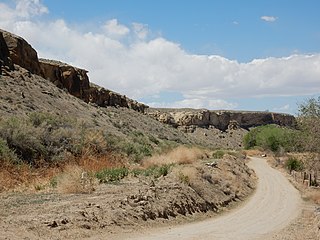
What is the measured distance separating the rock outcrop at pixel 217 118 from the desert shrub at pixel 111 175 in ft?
257

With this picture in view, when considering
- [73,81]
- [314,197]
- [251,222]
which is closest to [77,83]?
[73,81]

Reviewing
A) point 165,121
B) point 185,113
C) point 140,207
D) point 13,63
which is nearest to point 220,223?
point 140,207

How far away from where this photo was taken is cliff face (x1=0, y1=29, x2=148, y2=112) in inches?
1995

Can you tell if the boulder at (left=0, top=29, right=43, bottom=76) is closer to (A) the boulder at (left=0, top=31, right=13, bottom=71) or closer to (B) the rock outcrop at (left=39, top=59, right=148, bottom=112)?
(A) the boulder at (left=0, top=31, right=13, bottom=71)

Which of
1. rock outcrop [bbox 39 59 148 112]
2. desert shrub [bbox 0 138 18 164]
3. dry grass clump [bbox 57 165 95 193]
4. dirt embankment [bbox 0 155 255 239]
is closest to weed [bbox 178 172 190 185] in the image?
dirt embankment [bbox 0 155 255 239]

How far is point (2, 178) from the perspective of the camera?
62.9 ft

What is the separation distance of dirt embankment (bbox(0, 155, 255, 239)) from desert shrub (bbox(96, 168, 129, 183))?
1.27ft

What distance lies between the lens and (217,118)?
130375mm

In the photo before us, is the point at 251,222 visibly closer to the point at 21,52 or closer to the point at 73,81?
the point at 21,52

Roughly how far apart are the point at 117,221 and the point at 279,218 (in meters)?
10.5

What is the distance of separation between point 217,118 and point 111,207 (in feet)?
382

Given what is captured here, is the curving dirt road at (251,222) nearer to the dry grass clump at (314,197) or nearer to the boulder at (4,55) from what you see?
the dry grass clump at (314,197)

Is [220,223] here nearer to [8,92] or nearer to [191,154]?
[191,154]

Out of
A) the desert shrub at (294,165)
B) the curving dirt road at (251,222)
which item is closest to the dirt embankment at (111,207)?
the curving dirt road at (251,222)
